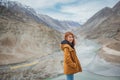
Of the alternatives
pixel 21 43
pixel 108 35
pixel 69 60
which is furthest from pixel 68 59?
pixel 108 35

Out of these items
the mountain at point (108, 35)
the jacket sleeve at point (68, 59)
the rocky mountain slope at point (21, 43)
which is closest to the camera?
the jacket sleeve at point (68, 59)

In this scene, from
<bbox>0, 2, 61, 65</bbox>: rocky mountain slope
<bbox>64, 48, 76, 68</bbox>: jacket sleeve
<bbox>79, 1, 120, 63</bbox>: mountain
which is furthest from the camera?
<bbox>0, 2, 61, 65</bbox>: rocky mountain slope

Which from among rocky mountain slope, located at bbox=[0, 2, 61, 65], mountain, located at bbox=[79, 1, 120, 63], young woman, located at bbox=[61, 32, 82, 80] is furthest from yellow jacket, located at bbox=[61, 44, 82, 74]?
rocky mountain slope, located at bbox=[0, 2, 61, 65]

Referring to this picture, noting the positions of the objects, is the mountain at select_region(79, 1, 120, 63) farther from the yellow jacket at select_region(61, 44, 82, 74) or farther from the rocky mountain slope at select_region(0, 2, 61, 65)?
the yellow jacket at select_region(61, 44, 82, 74)

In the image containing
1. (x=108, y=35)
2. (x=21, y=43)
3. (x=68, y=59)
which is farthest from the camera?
(x=108, y=35)

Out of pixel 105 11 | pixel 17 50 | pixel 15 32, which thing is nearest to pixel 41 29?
pixel 15 32

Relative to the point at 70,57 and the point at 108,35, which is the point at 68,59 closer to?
the point at 70,57

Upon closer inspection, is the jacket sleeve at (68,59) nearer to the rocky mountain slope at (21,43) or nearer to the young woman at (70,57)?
the young woman at (70,57)

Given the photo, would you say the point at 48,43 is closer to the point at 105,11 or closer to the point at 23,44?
the point at 23,44

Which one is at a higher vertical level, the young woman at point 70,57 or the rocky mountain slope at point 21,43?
the rocky mountain slope at point 21,43

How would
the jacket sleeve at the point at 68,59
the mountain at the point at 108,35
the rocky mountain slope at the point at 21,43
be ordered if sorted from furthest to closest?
1. the rocky mountain slope at the point at 21,43
2. the mountain at the point at 108,35
3. the jacket sleeve at the point at 68,59

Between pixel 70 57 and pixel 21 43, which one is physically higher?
pixel 21 43

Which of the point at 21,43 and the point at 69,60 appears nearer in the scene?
the point at 69,60

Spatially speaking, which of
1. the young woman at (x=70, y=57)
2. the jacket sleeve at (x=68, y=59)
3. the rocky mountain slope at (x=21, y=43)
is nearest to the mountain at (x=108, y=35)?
the rocky mountain slope at (x=21, y=43)
